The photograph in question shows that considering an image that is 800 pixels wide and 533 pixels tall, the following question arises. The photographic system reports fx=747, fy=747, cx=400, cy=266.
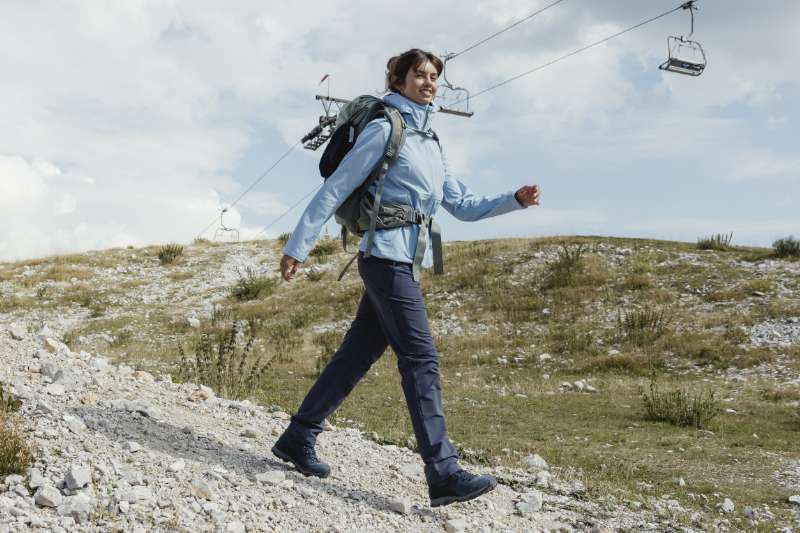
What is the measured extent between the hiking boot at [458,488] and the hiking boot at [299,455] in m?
0.87

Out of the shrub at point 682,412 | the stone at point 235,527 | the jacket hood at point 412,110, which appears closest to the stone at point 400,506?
the stone at point 235,527

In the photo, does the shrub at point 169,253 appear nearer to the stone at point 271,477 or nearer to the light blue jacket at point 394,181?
the stone at point 271,477

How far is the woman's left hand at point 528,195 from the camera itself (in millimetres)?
4320

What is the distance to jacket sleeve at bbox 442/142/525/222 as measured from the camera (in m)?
4.50

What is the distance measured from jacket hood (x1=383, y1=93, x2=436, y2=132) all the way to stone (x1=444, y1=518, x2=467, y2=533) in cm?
215

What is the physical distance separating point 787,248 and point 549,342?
6.72 meters

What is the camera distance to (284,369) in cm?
1260

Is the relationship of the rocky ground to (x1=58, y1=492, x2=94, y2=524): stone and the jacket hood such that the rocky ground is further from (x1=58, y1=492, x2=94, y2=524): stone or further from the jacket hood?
the jacket hood

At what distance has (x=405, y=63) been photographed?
13.3ft

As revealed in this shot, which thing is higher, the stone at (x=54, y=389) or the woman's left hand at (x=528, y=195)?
the woman's left hand at (x=528, y=195)

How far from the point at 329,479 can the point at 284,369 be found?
26.8 feet

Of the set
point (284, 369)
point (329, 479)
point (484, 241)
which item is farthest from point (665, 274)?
point (329, 479)

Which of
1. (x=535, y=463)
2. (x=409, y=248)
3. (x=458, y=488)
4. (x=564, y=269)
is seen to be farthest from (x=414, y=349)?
(x=564, y=269)

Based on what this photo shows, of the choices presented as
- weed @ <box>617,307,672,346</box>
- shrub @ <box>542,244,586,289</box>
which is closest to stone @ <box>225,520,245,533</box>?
weed @ <box>617,307,672,346</box>
